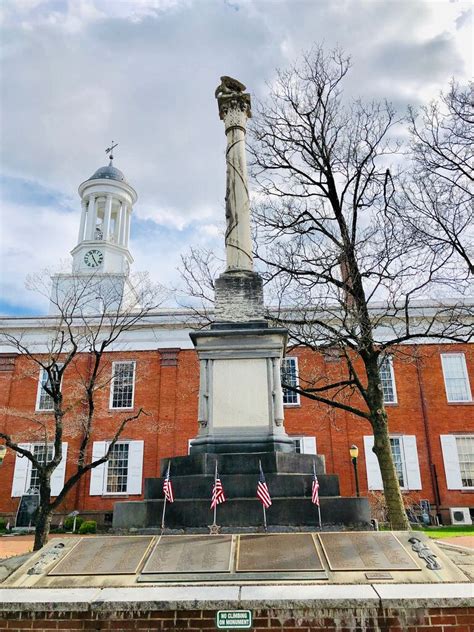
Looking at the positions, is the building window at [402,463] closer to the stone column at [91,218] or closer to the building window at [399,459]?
the building window at [399,459]

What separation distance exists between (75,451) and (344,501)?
2134 cm

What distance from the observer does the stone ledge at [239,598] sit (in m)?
4.44

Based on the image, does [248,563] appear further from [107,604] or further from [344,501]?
[344,501]

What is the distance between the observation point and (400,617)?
4.43 m

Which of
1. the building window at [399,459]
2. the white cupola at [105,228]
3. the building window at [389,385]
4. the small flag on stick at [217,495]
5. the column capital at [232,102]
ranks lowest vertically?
the small flag on stick at [217,495]

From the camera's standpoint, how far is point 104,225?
42.0 meters

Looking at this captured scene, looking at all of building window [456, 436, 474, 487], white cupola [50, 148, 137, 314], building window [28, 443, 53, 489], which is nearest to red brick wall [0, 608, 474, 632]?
building window [28, 443, 53, 489]

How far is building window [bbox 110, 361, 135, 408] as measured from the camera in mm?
27047

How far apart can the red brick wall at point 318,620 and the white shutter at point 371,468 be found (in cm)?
2129

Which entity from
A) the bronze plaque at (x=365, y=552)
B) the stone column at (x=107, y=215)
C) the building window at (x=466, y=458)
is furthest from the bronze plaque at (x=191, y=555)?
the stone column at (x=107, y=215)

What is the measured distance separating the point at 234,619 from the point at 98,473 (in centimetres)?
→ 2266

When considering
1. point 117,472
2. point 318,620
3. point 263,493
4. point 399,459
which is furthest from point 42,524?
point 399,459

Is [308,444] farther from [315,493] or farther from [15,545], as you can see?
[315,493]

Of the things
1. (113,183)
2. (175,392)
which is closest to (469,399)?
(175,392)
